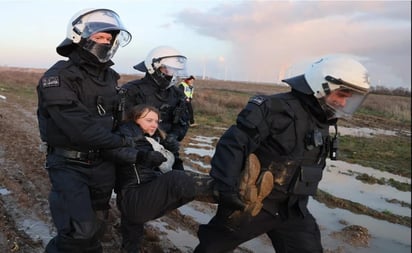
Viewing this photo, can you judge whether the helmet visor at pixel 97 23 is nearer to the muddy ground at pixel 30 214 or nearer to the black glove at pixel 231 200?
the black glove at pixel 231 200

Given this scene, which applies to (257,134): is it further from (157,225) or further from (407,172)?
(407,172)

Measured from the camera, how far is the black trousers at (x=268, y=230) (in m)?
3.63

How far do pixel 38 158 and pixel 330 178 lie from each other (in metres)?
6.48

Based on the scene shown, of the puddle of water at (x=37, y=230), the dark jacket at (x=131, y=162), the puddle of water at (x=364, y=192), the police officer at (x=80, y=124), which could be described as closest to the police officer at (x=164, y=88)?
the dark jacket at (x=131, y=162)

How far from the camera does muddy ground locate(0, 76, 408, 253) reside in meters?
4.94

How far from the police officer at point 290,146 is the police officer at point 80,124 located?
91 cm

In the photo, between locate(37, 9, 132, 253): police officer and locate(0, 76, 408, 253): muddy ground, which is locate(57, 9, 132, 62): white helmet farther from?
locate(0, 76, 408, 253): muddy ground

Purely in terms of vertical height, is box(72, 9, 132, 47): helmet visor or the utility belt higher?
box(72, 9, 132, 47): helmet visor

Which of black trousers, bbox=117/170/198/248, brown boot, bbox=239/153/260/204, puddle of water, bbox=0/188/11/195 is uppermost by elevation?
brown boot, bbox=239/153/260/204

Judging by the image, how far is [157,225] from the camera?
595 centimetres

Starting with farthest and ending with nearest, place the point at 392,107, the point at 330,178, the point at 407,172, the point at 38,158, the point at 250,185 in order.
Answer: the point at 392,107, the point at 407,172, the point at 330,178, the point at 38,158, the point at 250,185

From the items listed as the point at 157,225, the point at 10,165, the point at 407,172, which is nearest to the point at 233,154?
the point at 157,225

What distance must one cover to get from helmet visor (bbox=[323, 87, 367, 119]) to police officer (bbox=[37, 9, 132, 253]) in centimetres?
164

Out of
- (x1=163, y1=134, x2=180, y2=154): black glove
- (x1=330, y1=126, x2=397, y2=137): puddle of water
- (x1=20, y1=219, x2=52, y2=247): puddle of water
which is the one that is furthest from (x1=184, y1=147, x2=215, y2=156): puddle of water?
(x1=330, y1=126, x2=397, y2=137): puddle of water
